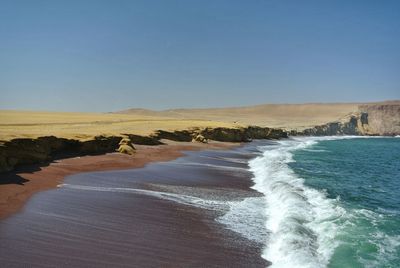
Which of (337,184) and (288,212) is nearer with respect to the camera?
(288,212)

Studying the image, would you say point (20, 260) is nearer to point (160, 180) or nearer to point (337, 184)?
point (160, 180)

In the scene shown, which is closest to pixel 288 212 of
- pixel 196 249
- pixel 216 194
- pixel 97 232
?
pixel 216 194

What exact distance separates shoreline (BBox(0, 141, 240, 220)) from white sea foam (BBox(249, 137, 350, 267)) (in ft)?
26.5

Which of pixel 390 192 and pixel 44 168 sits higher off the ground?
pixel 44 168

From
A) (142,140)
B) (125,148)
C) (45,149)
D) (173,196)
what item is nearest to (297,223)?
(173,196)

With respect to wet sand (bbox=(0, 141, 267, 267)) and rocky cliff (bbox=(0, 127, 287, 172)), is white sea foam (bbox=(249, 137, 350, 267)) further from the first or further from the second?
rocky cliff (bbox=(0, 127, 287, 172))

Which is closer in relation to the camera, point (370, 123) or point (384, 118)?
point (370, 123)

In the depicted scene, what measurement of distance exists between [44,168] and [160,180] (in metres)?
5.83

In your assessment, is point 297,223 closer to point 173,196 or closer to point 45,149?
point 173,196

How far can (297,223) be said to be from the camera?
47.3ft

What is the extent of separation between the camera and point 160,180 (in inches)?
886

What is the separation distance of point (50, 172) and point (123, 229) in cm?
1010

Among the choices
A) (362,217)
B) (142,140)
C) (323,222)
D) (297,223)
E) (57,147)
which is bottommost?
(362,217)

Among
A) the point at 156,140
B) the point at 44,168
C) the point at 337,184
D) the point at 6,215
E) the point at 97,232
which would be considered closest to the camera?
the point at 97,232
